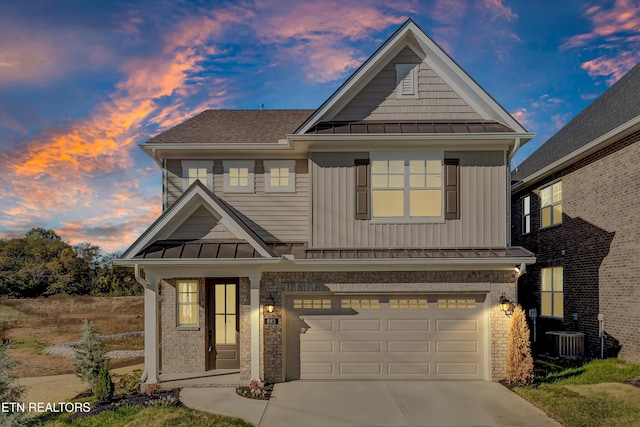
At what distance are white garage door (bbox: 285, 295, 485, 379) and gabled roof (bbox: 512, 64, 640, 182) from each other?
20.0 ft

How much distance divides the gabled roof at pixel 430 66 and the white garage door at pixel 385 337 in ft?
15.2

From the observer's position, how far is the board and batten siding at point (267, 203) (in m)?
12.2

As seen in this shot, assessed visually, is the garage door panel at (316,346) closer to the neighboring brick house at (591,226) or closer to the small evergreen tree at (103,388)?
the small evergreen tree at (103,388)

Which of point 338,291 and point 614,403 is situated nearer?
point 614,403

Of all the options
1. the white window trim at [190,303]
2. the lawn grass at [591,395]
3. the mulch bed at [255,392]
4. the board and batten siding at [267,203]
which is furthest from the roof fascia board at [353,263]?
the lawn grass at [591,395]

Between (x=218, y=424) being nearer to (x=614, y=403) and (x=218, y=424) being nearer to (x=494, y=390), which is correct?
(x=494, y=390)

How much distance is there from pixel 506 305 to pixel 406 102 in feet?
19.0

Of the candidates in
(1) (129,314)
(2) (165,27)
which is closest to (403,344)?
(2) (165,27)

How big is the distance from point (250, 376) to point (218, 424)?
97.8 inches

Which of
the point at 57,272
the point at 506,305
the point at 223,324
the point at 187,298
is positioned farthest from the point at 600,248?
the point at 57,272

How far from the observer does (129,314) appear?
27.0 meters

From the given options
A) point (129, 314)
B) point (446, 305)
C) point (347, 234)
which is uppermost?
point (347, 234)

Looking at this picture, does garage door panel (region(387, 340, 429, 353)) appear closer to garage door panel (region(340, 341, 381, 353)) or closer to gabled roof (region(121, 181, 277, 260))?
garage door panel (region(340, 341, 381, 353))

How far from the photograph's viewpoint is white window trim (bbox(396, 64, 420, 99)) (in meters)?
11.9
